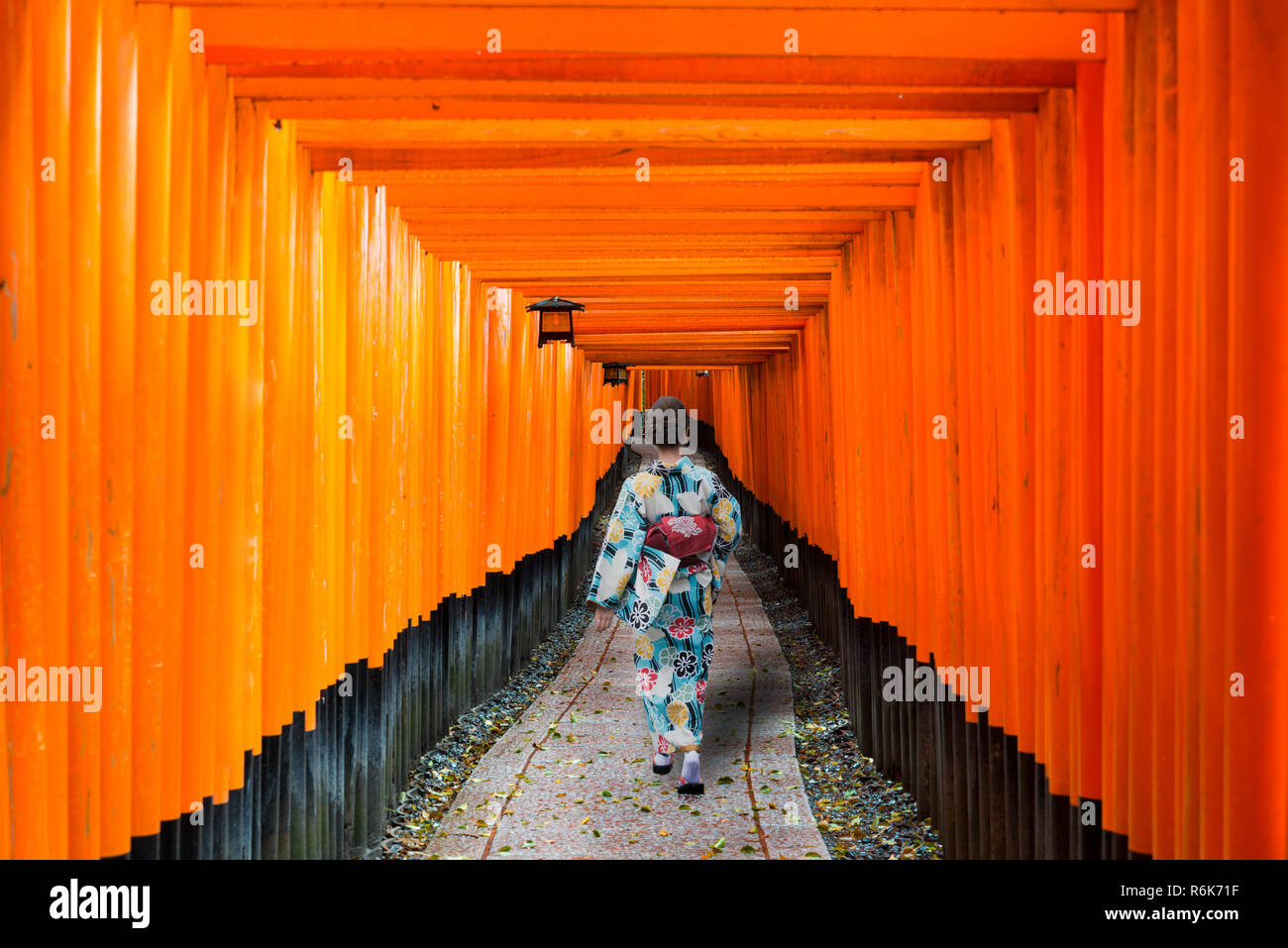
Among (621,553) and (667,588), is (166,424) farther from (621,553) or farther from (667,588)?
(667,588)

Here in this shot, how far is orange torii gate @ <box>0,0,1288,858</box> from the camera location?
2.58 meters

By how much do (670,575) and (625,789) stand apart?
130cm

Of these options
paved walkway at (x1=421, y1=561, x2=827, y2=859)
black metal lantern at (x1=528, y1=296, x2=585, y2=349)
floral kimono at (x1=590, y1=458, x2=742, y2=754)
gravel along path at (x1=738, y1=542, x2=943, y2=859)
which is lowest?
gravel along path at (x1=738, y1=542, x2=943, y2=859)

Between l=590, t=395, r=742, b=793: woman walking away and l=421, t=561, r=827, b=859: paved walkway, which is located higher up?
l=590, t=395, r=742, b=793: woman walking away

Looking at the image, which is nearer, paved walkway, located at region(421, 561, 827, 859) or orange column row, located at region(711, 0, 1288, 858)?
orange column row, located at region(711, 0, 1288, 858)

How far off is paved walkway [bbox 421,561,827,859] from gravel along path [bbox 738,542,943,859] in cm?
18

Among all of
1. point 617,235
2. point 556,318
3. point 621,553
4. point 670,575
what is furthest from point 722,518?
point 556,318

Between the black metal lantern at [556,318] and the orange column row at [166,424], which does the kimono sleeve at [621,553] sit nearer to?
the orange column row at [166,424]

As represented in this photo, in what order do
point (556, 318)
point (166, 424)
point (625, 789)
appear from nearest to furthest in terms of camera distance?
point (166, 424) < point (625, 789) < point (556, 318)

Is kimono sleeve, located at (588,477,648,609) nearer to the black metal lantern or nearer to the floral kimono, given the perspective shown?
the floral kimono

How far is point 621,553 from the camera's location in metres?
6.67

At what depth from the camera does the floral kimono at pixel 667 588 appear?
6668 mm

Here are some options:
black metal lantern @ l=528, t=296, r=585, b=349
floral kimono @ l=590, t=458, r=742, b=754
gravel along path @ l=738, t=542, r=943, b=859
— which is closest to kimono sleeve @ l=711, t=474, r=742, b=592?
floral kimono @ l=590, t=458, r=742, b=754

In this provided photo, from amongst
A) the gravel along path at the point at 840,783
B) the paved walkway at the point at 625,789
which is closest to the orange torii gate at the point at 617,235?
the gravel along path at the point at 840,783
